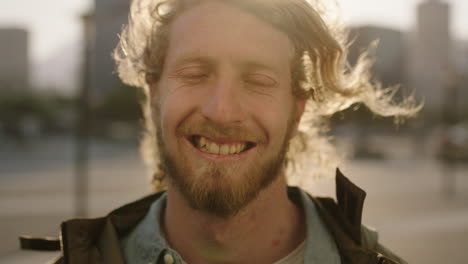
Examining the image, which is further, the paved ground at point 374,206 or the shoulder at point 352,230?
the paved ground at point 374,206

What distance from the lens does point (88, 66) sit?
32.4 feet

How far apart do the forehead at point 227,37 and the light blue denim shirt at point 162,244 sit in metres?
0.60

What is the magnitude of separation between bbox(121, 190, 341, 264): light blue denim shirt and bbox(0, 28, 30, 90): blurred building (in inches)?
3268

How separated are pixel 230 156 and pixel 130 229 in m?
0.57

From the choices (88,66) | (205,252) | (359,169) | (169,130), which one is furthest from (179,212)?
(359,169)

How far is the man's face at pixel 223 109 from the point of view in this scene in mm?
1978

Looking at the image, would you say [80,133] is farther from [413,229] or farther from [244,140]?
[244,140]

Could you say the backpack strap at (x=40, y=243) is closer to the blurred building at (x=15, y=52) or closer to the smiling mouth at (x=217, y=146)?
the smiling mouth at (x=217, y=146)

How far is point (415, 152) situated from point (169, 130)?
3181 centimetres

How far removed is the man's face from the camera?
6.49 ft

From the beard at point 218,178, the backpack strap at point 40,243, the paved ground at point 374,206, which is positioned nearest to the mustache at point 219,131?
the beard at point 218,178

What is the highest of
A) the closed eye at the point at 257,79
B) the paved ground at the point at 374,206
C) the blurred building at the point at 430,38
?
the blurred building at the point at 430,38

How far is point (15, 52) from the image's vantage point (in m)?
85.8

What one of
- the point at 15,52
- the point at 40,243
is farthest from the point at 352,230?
the point at 15,52
